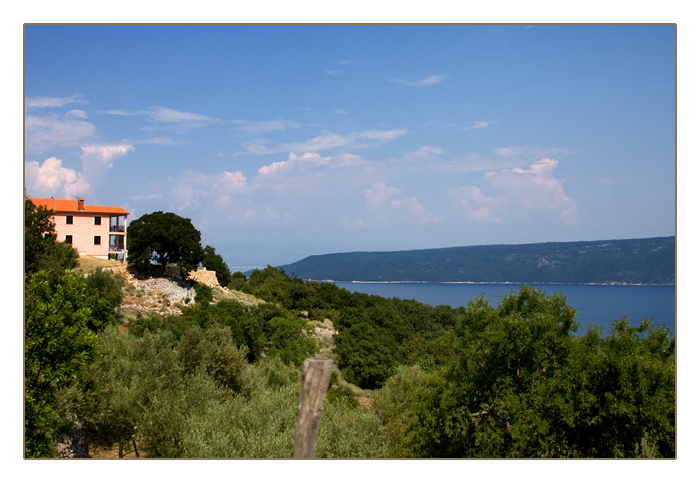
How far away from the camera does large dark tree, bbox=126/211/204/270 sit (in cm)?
3562

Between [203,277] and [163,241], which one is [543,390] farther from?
[203,277]

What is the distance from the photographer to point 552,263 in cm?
2483

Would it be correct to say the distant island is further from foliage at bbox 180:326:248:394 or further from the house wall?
the house wall

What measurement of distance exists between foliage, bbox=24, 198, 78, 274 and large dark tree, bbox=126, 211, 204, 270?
440 inches

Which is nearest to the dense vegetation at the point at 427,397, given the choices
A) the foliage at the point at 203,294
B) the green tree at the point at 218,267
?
the foliage at the point at 203,294

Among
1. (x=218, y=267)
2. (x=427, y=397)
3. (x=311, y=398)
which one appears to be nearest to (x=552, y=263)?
(x=427, y=397)

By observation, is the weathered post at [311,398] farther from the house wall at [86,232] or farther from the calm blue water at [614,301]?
the house wall at [86,232]

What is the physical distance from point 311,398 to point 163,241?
34.2 metres

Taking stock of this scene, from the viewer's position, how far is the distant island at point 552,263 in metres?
14.1

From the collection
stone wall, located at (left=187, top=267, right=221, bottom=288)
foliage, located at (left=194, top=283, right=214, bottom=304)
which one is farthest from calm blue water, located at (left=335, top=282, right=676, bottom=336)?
stone wall, located at (left=187, top=267, right=221, bottom=288)

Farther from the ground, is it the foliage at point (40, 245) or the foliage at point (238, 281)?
the foliage at point (40, 245)

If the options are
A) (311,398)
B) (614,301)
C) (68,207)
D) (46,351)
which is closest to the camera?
(311,398)

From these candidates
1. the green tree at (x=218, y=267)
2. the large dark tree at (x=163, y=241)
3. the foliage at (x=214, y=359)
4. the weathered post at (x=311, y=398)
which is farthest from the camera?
the green tree at (x=218, y=267)
